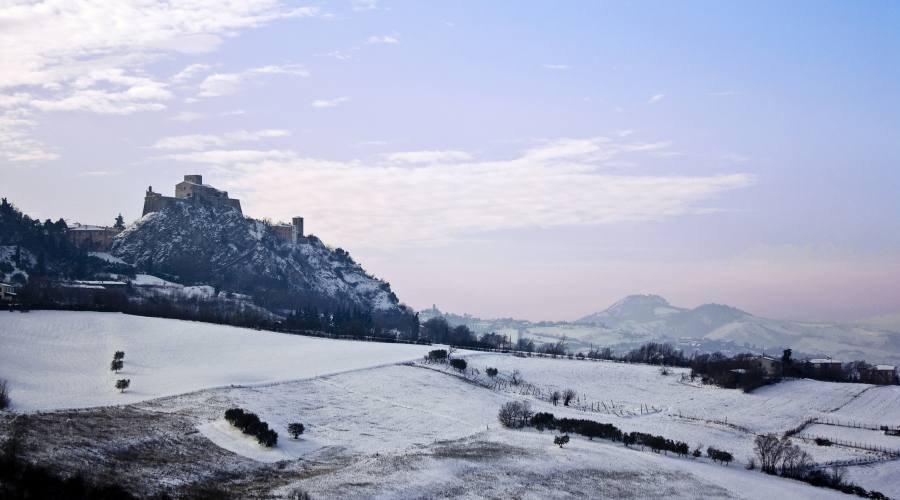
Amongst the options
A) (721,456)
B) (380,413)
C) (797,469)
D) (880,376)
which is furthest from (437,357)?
(880,376)

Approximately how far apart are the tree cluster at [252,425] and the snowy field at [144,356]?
1218 cm

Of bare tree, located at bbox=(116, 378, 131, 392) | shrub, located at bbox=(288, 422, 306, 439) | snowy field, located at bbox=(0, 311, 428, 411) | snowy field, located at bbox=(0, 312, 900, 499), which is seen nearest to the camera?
snowy field, located at bbox=(0, 312, 900, 499)

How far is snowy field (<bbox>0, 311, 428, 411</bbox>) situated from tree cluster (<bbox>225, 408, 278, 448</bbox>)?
12.2 metres

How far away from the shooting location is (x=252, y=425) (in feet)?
214

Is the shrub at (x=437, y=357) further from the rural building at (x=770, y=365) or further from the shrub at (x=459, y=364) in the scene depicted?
the rural building at (x=770, y=365)

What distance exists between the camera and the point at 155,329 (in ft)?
420

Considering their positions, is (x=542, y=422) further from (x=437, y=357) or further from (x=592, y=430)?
(x=437, y=357)

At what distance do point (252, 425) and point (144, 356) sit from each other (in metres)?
47.1

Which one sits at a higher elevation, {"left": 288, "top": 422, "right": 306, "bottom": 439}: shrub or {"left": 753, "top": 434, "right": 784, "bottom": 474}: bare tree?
{"left": 753, "top": 434, "right": 784, "bottom": 474}: bare tree

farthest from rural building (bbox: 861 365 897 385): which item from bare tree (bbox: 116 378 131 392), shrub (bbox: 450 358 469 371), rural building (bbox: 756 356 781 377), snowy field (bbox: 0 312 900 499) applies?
bare tree (bbox: 116 378 131 392)

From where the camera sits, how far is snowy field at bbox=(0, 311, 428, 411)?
79.6 metres

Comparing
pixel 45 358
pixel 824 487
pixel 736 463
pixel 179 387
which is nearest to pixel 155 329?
pixel 45 358

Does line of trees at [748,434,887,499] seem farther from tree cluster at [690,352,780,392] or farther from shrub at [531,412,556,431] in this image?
tree cluster at [690,352,780,392]

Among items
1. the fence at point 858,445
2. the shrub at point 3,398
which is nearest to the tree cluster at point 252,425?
the shrub at point 3,398
